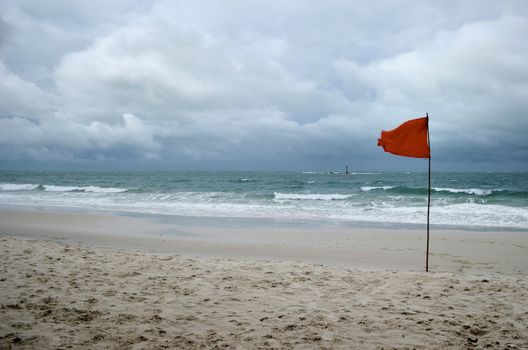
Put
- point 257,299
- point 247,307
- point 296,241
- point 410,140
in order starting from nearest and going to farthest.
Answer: point 247,307 < point 257,299 < point 410,140 < point 296,241

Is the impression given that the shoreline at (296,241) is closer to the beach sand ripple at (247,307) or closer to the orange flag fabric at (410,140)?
the beach sand ripple at (247,307)

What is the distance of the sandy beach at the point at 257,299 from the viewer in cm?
366

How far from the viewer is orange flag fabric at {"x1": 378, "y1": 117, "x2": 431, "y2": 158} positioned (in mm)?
6516

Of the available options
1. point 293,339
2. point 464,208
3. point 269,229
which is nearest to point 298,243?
point 269,229

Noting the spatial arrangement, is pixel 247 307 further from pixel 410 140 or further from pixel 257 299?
pixel 410 140

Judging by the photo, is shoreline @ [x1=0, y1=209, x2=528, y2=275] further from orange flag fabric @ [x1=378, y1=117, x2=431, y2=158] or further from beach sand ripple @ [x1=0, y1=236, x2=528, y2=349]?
orange flag fabric @ [x1=378, y1=117, x2=431, y2=158]

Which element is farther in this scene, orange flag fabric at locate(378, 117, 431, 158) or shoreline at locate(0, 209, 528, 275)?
shoreline at locate(0, 209, 528, 275)

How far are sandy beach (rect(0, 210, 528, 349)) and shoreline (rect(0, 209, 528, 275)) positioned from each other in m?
0.11

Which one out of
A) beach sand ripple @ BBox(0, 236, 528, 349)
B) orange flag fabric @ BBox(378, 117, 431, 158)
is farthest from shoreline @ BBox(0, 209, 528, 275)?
orange flag fabric @ BBox(378, 117, 431, 158)

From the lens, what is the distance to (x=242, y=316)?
427 centimetres

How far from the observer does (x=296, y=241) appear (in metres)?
10.7

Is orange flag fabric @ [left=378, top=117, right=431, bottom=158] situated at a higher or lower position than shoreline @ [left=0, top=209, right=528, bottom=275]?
higher

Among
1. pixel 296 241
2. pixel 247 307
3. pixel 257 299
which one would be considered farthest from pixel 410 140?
pixel 296 241

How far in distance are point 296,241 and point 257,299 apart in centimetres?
594
